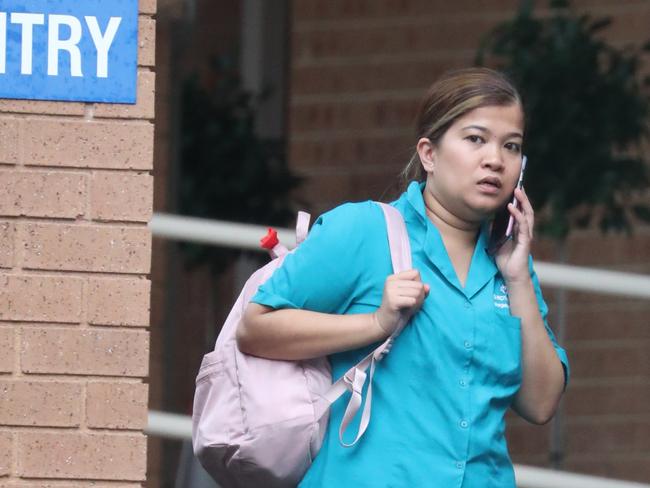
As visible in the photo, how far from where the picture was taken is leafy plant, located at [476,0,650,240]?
21.4 ft

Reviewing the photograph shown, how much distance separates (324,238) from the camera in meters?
3.15

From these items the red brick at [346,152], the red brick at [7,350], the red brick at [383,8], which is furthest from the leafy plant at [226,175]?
the red brick at [7,350]

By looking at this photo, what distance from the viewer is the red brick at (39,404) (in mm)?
3547

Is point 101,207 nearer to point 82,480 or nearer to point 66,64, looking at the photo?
point 66,64

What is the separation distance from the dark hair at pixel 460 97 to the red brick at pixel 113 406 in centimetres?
85

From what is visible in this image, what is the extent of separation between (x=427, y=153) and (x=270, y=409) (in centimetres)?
61

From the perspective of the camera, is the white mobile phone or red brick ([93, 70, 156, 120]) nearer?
the white mobile phone

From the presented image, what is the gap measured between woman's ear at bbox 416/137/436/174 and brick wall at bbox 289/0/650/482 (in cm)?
420

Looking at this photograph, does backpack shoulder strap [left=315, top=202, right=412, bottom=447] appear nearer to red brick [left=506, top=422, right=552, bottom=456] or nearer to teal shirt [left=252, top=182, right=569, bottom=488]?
teal shirt [left=252, top=182, right=569, bottom=488]

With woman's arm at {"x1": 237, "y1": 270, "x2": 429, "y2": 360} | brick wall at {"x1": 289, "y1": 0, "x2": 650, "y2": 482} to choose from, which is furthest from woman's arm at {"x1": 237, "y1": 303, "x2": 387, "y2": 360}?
brick wall at {"x1": 289, "y1": 0, "x2": 650, "y2": 482}

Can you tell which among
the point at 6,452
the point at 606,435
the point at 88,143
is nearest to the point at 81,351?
the point at 6,452

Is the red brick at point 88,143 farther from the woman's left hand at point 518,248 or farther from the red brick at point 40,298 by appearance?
the woman's left hand at point 518,248

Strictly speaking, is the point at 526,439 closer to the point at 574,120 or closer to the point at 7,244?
the point at 574,120

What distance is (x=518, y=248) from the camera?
130 inches
